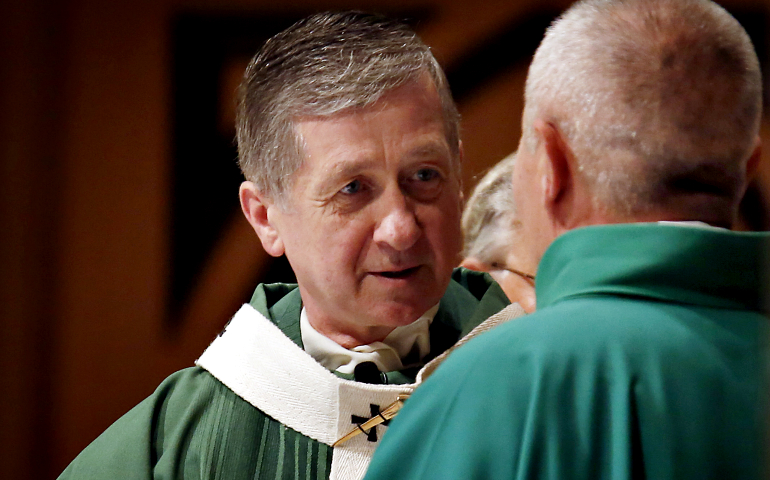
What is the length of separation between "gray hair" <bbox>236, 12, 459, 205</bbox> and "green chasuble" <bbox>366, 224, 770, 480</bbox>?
2.47ft

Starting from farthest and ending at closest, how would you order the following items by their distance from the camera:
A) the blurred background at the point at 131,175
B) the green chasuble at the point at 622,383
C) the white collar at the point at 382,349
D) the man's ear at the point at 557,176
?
the blurred background at the point at 131,175 < the white collar at the point at 382,349 < the man's ear at the point at 557,176 < the green chasuble at the point at 622,383

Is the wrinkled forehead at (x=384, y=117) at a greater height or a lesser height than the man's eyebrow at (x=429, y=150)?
greater

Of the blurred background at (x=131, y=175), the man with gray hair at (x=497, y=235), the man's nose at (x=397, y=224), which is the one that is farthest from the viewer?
the blurred background at (x=131, y=175)

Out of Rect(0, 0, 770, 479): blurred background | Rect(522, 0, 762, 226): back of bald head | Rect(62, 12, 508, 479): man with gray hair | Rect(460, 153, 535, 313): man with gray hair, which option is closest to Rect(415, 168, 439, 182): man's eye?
Rect(62, 12, 508, 479): man with gray hair

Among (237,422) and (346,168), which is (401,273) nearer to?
(346,168)

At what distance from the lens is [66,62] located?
4.05 metres

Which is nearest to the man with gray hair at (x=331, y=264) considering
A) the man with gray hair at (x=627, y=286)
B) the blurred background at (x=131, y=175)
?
the man with gray hair at (x=627, y=286)

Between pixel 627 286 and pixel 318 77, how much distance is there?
88 cm

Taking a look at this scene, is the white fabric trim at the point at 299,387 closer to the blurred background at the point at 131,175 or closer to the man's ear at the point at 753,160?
the man's ear at the point at 753,160

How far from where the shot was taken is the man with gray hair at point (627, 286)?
1237mm

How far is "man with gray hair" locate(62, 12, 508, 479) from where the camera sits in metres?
1.93

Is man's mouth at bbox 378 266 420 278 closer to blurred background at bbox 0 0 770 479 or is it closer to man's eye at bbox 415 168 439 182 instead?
man's eye at bbox 415 168 439 182

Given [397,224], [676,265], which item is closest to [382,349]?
[397,224]

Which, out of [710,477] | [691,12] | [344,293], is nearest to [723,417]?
[710,477]
